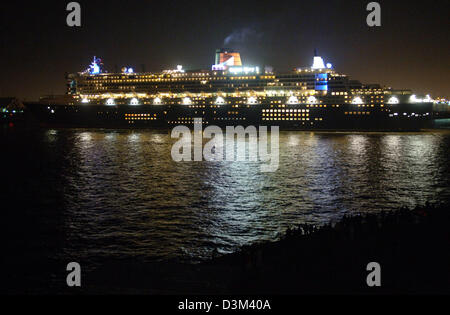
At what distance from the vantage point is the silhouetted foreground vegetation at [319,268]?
834 centimetres

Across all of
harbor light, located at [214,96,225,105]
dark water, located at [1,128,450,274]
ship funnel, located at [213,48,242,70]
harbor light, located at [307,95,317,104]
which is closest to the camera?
dark water, located at [1,128,450,274]

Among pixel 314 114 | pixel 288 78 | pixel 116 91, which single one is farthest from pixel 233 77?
pixel 116 91

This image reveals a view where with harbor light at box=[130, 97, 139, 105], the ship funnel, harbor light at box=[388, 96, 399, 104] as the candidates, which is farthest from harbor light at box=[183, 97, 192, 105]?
harbor light at box=[388, 96, 399, 104]

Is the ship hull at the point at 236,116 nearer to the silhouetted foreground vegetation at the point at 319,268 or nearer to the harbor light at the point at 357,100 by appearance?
the harbor light at the point at 357,100

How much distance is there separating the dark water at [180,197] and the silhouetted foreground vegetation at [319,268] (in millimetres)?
2187

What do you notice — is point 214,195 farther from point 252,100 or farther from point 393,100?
point 393,100

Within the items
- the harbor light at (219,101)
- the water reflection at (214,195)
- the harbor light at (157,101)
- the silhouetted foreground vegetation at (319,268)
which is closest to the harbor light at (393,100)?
the water reflection at (214,195)

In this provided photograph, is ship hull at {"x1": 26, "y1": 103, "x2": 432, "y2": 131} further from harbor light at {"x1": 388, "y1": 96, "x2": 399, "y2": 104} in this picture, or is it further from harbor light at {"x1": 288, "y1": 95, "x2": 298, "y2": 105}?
harbor light at {"x1": 388, "y1": 96, "x2": 399, "y2": 104}

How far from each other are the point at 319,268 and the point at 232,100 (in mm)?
56504

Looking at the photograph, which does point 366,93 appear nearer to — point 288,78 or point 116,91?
point 288,78

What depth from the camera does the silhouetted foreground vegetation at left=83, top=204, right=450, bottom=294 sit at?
834 cm

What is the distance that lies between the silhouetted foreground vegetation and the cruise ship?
1951 inches

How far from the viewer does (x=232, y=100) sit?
64562mm

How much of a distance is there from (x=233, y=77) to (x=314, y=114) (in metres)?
14.4
